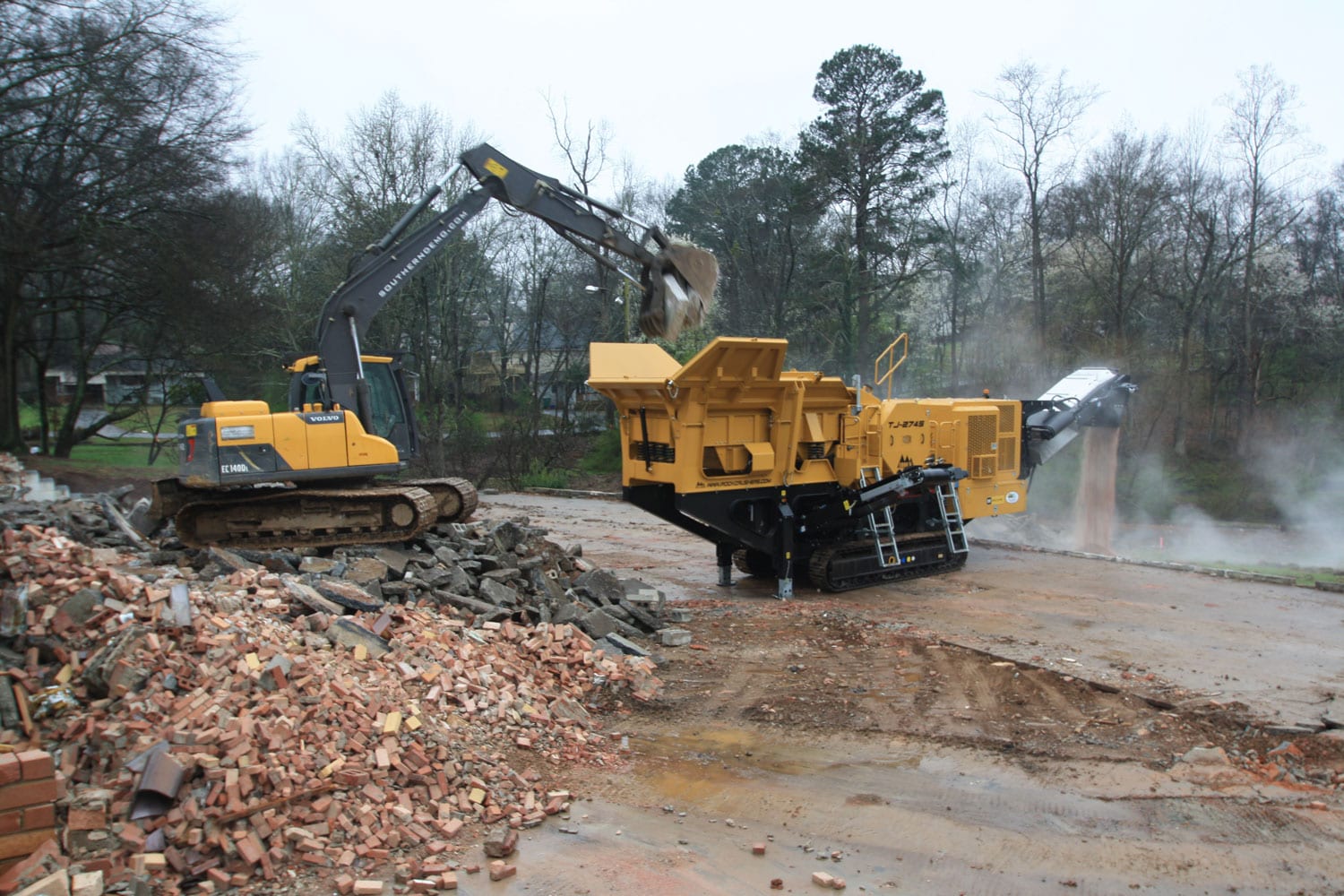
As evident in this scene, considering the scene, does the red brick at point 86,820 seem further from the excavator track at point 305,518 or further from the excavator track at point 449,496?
the excavator track at point 449,496

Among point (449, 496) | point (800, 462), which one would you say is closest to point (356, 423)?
point (449, 496)

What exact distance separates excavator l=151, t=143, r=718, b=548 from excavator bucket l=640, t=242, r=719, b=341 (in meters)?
0.01

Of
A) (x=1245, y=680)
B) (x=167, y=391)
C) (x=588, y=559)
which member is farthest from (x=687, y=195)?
(x=1245, y=680)

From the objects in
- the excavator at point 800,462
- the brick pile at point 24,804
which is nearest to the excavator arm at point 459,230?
the excavator at point 800,462

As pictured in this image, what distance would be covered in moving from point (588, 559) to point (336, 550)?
16.3ft

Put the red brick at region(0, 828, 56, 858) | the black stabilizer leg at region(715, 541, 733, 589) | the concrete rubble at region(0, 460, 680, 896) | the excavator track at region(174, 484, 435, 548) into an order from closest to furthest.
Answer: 1. the red brick at region(0, 828, 56, 858)
2. the concrete rubble at region(0, 460, 680, 896)
3. the excavator track at region(174, 484, 435, 548)
4. the black stabilizer leg at region(715, 541, 733, 589)

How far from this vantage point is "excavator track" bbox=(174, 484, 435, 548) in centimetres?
948

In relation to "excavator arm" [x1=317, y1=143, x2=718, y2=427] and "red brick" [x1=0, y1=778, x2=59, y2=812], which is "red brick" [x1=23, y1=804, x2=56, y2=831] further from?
"excavator arm" [x1=317, y1=143, x2=718, y2=427]

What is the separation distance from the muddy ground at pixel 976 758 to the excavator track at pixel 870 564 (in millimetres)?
853

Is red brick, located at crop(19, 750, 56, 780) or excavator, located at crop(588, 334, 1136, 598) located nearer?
red brick, located at crop(19, 750, 56, 780)

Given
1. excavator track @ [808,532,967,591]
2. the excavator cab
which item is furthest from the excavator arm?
excavator track @ [808,532,967,591]

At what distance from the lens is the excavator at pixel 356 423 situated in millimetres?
9203

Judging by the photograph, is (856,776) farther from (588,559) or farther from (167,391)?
(167,391)

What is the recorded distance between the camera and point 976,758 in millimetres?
5914
